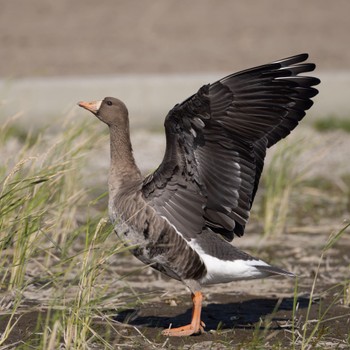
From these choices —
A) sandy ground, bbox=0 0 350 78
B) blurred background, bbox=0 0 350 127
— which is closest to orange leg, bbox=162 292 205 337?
blurred background, bbox=0 0 350 127

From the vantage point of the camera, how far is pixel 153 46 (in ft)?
57.3

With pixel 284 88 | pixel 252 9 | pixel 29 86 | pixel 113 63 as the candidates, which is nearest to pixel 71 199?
pixel 284 88

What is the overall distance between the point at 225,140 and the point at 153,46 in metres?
11.4

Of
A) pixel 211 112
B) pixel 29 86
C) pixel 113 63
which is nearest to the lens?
pixel 211 112

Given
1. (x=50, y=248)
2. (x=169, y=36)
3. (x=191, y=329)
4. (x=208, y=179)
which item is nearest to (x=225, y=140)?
(x=208, y=179)

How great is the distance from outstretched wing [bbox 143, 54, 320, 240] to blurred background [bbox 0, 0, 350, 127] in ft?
21.0

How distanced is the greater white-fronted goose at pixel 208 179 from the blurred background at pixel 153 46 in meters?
6.37

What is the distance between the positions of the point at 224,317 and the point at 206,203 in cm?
87

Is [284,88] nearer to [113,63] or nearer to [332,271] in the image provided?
[332,271]

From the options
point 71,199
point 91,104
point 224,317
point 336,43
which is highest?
point 336,43

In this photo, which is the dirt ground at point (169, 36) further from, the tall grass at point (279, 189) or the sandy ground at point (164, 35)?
the tall grass at point (279, 189)

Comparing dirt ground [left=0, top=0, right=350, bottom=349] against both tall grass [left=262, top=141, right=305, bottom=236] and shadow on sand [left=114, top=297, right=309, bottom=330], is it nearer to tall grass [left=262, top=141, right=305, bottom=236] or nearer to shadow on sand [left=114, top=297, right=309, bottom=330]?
tall grass [left=262, top=141, right=305, bottom=236]

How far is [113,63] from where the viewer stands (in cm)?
1648

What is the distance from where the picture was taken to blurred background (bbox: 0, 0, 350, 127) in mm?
13445
